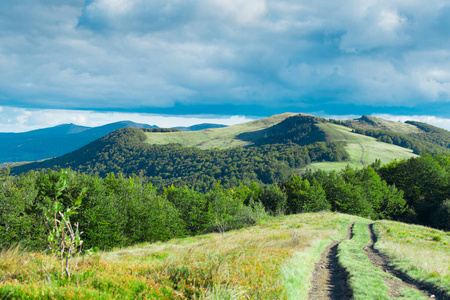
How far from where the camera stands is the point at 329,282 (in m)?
11.7

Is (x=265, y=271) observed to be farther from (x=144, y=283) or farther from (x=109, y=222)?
(x=109, y=222)

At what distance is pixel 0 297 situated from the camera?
16.5ft

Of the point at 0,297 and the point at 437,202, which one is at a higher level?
the point at 0,297

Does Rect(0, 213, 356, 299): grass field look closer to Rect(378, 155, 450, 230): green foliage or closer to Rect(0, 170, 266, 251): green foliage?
Rect(0, 170, 266, 251): green foliage

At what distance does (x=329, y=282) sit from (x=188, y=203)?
56.7m

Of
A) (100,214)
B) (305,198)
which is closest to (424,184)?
(305,198)

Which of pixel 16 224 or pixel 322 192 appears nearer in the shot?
pixel 16 224

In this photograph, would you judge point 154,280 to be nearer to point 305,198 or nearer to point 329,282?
point 329,282

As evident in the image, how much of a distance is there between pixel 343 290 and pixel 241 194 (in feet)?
246

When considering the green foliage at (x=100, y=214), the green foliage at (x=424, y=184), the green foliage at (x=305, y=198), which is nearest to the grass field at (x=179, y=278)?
the green foliage at (x=100, y=214)

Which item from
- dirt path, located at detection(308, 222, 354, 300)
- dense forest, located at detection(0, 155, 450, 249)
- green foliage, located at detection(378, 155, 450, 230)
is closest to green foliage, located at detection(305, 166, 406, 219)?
dense forest, located at detection(0, 155, 450, 249)

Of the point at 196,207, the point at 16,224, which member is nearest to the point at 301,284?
the point at 16,224

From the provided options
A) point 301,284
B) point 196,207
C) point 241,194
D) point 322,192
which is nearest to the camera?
point 301,284

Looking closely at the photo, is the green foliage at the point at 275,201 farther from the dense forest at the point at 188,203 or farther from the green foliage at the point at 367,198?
the green foliage at the point at 367,198
